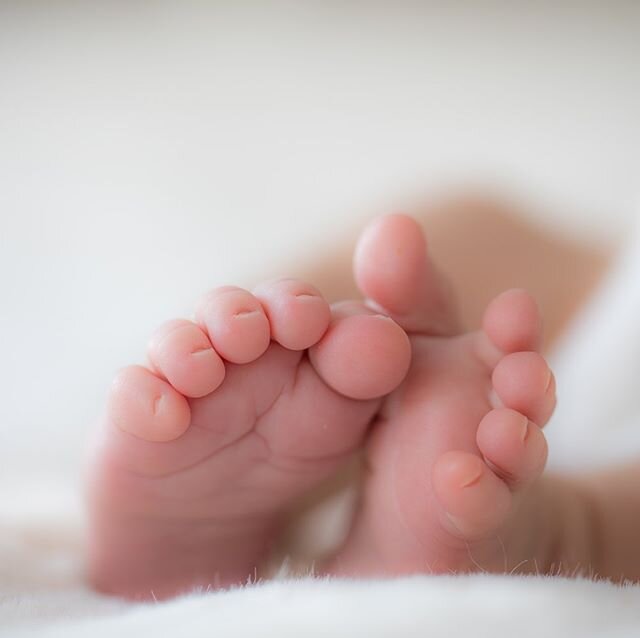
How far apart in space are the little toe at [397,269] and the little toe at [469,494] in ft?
0.43

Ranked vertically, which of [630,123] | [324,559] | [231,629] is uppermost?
[630,123]

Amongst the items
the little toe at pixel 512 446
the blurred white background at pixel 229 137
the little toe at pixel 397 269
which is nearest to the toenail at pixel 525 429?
the little toe at pixel 512 446

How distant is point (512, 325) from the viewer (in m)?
0.58

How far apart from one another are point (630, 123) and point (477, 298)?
19 cm

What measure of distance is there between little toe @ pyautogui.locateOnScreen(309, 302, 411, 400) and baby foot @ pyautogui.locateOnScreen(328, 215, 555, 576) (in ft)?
0.16

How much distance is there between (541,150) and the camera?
0.76 meters

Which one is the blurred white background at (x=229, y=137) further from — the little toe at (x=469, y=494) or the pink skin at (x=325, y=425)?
the little toe at (x=469, y=494)

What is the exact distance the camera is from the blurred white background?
76 cm

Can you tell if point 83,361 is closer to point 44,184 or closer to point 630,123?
point 44,184

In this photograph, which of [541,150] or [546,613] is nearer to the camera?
[546,613]

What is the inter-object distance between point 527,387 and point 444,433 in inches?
2.4

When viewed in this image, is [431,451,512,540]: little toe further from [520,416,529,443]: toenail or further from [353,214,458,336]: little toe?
[353,214,458,336]: little toe

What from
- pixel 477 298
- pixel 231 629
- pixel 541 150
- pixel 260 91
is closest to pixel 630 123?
pixel 541 150

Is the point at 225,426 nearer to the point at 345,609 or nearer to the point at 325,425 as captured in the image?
the point at 325,425
